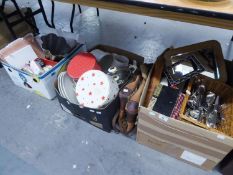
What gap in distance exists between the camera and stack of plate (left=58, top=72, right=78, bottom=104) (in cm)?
123

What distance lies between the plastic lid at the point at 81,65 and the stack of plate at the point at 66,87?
5 centimetres

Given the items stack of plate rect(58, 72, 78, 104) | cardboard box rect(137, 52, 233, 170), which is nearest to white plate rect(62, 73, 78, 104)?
stack of plate rect(58, 72, 78, 104)

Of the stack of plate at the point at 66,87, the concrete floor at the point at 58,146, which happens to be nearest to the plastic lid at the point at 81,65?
the stack of plate at the point at 66,87

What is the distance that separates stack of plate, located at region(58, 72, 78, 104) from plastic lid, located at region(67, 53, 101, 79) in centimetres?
5

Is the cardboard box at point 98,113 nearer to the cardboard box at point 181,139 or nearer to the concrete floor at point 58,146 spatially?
the concrete floor at point 58,146

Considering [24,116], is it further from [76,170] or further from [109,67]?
[109,67]

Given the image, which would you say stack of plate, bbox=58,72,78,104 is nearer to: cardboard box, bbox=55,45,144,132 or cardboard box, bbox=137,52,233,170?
cardboard box, bbox=55,45,144,132

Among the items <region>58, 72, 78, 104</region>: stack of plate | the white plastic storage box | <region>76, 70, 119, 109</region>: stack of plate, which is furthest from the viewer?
the white plastic storage box

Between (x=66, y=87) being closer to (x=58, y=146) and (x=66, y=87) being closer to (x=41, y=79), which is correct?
(x=41, y=79)

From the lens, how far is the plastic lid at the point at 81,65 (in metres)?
1.26

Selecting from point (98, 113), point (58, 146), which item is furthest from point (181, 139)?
point (58, 146)

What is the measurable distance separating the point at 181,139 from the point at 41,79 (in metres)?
0.90

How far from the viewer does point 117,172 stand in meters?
1.10

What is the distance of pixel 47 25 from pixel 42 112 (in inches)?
46.5
